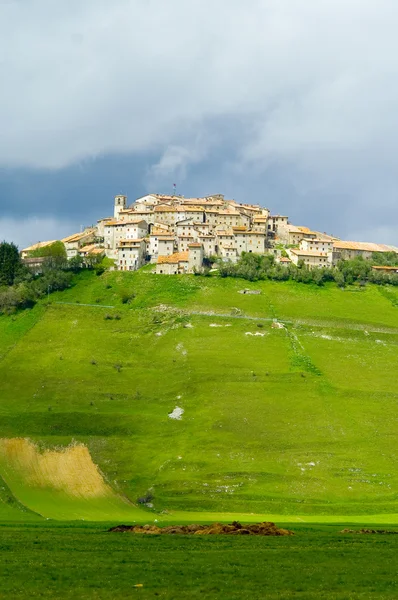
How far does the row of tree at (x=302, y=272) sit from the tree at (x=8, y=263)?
42.3m

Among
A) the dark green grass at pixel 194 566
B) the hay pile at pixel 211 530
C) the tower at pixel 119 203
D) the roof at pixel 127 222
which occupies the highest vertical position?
the tower at pixel 119 203

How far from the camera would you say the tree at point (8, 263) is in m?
155

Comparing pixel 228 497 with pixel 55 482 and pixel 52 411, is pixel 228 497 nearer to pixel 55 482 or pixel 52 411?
pixel 55 482

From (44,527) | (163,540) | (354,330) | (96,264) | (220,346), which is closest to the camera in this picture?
(163,540)

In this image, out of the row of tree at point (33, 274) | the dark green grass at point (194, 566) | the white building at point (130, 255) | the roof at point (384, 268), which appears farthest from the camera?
the roof at point (384, 268)

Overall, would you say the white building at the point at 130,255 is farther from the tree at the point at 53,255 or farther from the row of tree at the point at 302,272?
the row of tree at the point at 302,272

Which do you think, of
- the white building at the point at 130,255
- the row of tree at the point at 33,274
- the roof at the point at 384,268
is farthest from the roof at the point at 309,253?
the row of tree at the point at 33,274

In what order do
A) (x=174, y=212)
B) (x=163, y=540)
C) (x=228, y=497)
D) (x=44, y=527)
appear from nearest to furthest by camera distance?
(x=163, y=540) → (x=44, y=527) → (x=228, y=497) → (x=174, y=212)

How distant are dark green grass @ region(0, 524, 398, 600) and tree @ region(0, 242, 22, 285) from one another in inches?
4636

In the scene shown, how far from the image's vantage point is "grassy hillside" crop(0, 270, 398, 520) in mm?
69750

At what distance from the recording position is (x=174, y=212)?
604 feet

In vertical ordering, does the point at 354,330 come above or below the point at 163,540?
above

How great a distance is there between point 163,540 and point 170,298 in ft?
340

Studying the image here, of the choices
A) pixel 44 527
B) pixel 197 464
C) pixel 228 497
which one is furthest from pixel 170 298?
pixel 44 527
